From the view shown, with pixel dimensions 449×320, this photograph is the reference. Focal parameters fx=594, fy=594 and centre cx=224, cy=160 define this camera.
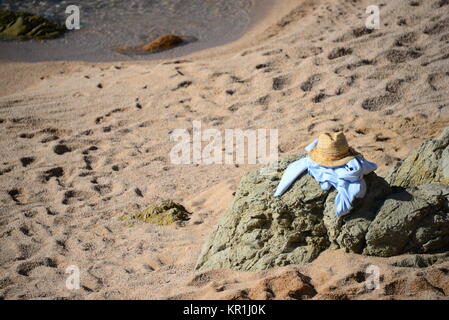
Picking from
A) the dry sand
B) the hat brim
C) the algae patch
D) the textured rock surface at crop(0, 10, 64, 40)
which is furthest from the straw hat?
the textured rock surface at crop(0, 10, 64, 40)

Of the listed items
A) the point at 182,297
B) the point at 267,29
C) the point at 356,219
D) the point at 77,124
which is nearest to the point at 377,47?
the point at 267,29

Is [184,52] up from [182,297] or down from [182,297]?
up

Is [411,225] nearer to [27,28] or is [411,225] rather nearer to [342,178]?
[342,178]

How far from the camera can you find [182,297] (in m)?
4.05

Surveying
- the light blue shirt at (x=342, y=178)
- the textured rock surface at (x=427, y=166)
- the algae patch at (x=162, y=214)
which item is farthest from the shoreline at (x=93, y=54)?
the light blue shirt at (x=342, y=178)

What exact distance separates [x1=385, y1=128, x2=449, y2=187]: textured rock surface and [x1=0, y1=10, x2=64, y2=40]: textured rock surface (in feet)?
26.9

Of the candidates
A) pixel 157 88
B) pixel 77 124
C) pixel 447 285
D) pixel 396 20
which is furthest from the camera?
pixel 396 20

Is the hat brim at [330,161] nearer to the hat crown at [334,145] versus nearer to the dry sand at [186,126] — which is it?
the hat crown at [334,145]

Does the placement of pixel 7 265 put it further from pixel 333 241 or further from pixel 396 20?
pixel 396 20

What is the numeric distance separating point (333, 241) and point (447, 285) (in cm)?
79

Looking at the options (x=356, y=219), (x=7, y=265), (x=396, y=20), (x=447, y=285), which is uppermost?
(x=396, y=20)

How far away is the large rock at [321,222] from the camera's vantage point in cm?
402

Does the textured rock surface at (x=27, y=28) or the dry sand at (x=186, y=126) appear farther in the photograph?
the textured rock surface at (x=27, y=28)

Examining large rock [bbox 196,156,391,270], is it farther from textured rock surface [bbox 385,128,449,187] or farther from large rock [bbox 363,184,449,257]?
textured rock surface [bbox 385,128,449,187]
